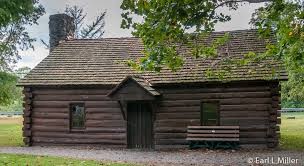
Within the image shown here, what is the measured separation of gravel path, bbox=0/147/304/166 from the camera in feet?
52.9

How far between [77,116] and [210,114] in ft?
22.3

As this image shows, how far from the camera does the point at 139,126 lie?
22281 millimetres

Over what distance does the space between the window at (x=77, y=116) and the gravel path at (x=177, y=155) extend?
6.51 feet

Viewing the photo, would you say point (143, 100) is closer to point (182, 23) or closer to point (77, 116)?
point (77, 116)

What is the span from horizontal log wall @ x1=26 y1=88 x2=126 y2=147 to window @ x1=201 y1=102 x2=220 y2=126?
3.90 metres

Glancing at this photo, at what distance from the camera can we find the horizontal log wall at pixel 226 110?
67.3 ft

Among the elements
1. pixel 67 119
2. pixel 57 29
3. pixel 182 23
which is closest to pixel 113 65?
pixel 67 119

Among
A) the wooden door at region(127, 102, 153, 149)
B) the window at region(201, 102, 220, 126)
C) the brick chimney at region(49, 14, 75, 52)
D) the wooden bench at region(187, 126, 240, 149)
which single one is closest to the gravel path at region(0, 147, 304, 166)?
the wooden bench at region(187, 126, 240, 149)

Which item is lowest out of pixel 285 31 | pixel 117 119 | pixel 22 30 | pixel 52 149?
pixel 52 149

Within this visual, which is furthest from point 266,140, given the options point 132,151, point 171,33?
point 171,33

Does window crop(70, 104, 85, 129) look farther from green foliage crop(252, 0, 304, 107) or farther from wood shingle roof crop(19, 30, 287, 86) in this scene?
green foliage crop(252, 0, 304, 107)

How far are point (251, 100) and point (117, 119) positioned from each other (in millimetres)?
6503

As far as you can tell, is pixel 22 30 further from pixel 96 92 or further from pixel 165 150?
pixel 165 150

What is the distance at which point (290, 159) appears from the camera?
16125mm
